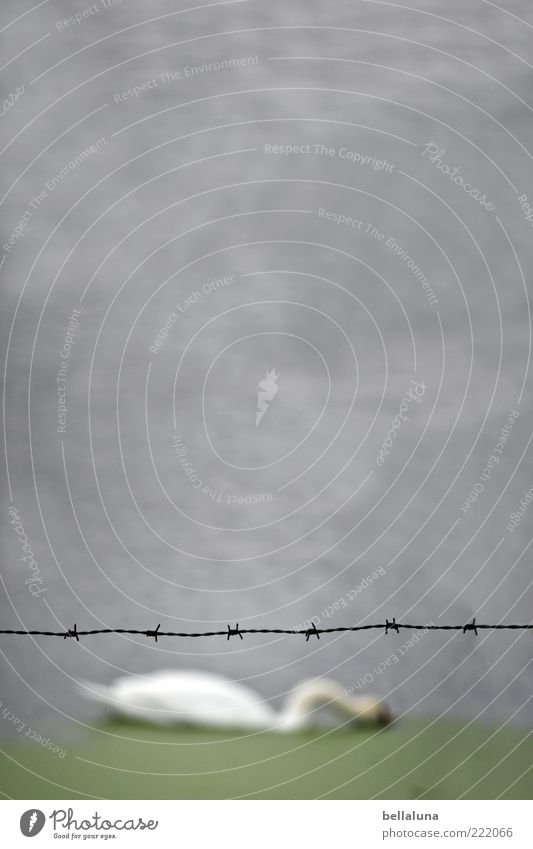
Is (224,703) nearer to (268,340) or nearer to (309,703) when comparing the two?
(309,703)

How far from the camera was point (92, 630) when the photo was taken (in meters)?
1.30

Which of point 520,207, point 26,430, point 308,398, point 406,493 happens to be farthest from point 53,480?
point 520,207

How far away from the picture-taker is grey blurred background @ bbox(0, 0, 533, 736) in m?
1.31

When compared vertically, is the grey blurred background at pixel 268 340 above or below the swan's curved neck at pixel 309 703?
above

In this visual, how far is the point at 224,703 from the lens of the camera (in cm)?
130

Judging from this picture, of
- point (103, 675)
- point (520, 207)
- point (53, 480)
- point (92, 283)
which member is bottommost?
point (103, 675)

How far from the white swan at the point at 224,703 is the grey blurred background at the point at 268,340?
0.02 metres

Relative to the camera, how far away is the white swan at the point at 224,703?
4.23 feet

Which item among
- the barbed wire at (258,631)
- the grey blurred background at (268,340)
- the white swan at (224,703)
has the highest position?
the grey blurred background at (268,340)

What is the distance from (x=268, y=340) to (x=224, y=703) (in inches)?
18.1

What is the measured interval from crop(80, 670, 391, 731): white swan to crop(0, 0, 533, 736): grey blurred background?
0.06 ft

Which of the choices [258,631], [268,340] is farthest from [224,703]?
[268,340]

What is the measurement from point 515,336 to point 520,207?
0.57 feet

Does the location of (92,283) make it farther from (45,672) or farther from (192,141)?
(45,672)
